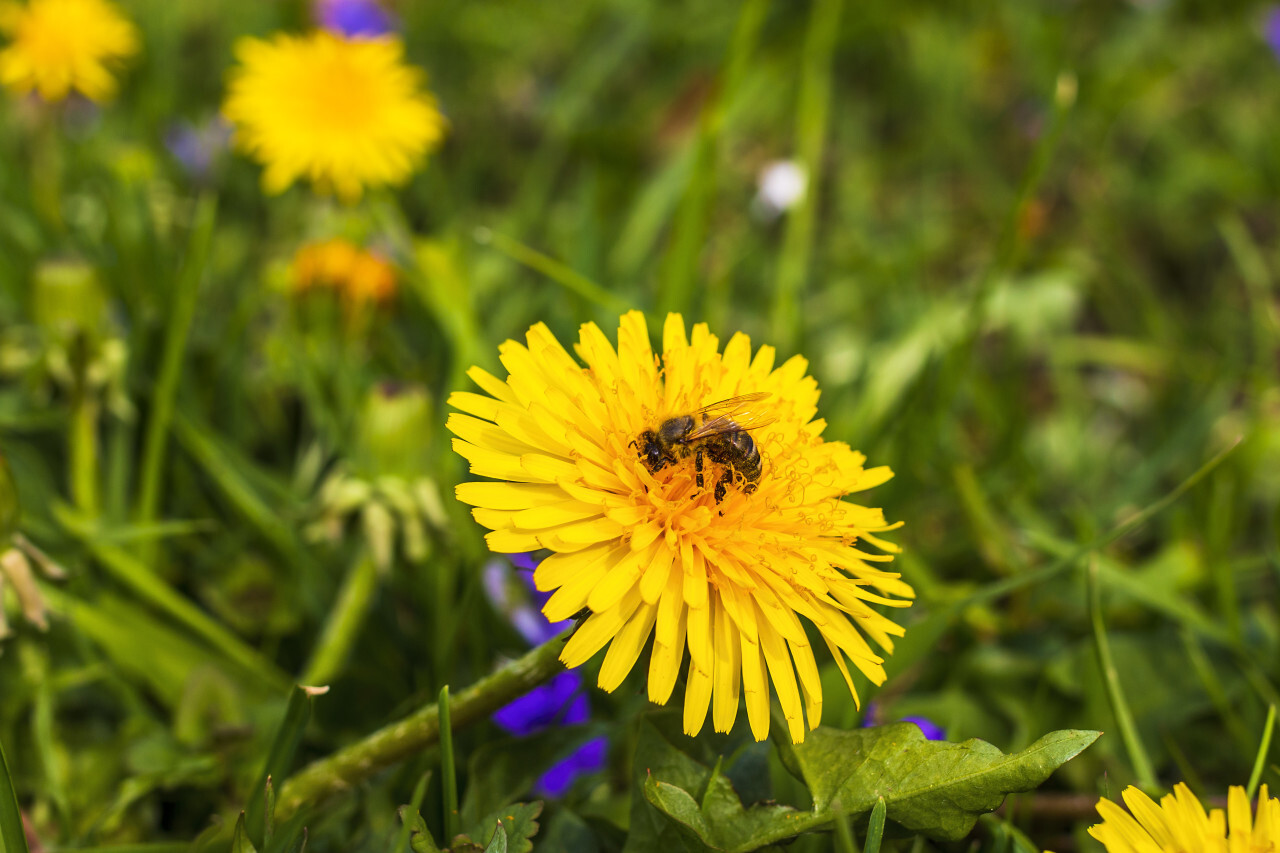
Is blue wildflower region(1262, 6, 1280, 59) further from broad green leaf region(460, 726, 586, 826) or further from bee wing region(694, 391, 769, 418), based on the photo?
broad green leaf region(460, 726, 586, 826)

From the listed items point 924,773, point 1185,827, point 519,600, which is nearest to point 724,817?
point 924,773

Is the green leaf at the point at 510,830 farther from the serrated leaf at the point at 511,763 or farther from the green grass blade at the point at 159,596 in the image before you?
the green grass blade at the point at 159,596

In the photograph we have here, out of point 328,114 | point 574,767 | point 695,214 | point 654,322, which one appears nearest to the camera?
point 574,767

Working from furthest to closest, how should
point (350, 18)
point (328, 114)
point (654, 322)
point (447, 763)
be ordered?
1. point (350, 18)
2. point (328, 114)
3. point (654, 322)
4. point (447, 763)

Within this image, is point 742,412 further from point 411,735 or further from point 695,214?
point 695,214

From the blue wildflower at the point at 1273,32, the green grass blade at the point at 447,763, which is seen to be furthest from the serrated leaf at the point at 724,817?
the blue wildflower at the point at 1273,32

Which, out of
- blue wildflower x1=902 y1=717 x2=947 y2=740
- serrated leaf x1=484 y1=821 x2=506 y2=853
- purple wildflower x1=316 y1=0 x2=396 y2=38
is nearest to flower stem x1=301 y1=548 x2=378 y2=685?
serrated leaf x1=484 y1=821 x2=506 y2=853
